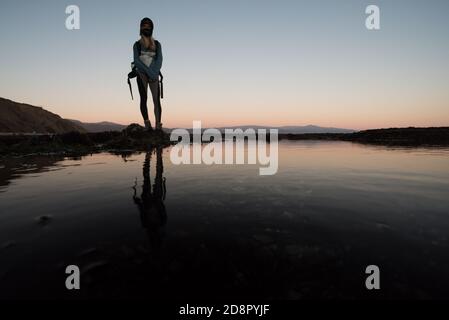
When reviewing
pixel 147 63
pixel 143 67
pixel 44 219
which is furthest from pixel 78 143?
pixel 44 219

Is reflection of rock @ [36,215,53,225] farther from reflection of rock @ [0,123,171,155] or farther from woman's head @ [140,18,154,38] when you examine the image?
woman's head @ [140,18,154,38]

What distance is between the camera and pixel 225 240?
8.62 ft

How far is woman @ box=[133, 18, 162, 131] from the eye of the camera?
12.7 meters

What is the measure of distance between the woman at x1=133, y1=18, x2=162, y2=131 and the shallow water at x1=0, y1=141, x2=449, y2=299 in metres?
10.3

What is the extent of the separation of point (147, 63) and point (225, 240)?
1329 centimetres

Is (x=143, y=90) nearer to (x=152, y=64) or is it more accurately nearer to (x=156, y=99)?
(x=156, y=99)

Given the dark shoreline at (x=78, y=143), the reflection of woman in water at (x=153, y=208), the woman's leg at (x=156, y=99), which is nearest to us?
the reflection of woman in water at (x=153, y=208)

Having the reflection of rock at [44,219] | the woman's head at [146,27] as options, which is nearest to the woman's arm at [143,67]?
the woman's head at [146,27]

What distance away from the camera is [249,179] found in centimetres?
577

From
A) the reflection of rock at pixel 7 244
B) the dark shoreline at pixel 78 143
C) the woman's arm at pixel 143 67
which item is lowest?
the reflection of rock at pixel 7 244

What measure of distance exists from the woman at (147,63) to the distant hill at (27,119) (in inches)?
1065

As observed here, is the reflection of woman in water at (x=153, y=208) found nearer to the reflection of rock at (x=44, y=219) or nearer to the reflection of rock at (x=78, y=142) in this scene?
the reflection of rock at (x=44, y=219)

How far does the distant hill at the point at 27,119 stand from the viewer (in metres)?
32.8
